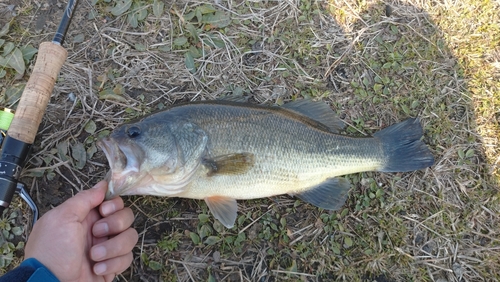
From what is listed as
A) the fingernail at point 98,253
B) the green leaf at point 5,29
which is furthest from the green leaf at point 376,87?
the green leaf at point 5,29

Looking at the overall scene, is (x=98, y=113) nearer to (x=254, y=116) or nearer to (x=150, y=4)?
(x=150, y=4)

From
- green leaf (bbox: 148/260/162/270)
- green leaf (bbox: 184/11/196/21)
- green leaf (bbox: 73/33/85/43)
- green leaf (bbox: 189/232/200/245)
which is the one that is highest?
green leaf (bbox: 184/11/196/21)

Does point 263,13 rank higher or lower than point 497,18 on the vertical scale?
higher

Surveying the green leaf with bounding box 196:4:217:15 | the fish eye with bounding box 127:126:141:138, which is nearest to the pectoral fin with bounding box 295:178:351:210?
the fish eye with bounding box 127:126:141:138

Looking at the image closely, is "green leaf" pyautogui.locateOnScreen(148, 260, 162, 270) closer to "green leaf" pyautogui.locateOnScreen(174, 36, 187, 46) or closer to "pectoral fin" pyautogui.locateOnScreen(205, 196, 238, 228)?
"pectoral fin" pyautogui.locateOnScreen(205, 196, 238, 228)

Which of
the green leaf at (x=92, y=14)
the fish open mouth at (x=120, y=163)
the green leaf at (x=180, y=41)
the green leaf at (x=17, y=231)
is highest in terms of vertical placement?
the green leaf at (x=92, y=14)

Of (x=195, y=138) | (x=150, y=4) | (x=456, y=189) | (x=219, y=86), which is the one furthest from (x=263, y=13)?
(x=456, y=189)

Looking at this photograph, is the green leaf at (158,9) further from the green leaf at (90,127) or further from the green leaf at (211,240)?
the green leaf at (211,240)
